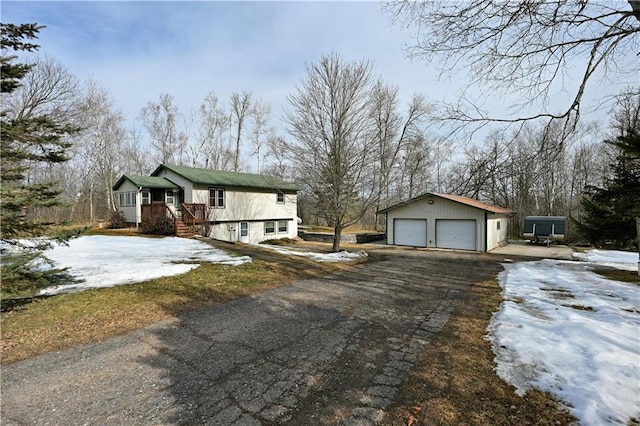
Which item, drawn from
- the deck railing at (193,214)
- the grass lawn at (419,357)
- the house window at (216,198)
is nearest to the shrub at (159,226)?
the deck railing at (193,214)

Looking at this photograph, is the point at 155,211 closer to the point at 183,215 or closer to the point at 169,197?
the point at 183,215

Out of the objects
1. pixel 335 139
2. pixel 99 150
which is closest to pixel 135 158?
pixel 99 150

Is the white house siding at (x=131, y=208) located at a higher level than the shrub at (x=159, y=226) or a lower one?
higher

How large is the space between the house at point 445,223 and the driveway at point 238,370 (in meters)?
13.8

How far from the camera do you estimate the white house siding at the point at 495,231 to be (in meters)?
18.4

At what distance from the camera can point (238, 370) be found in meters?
3.48

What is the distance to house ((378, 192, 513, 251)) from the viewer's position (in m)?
18.1

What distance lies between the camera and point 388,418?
8.66 feet

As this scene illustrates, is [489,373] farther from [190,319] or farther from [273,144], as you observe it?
[273,144]

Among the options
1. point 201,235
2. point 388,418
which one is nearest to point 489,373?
point 388,418

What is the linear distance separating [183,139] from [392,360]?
114 feet

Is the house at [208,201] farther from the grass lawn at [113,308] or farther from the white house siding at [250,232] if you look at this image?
the grass lawn at [113,308]

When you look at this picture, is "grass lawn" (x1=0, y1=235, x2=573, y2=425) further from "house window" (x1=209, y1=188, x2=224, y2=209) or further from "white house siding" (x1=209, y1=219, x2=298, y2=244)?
"house window" (x1=209, y1=188, x2=224, y2=209)

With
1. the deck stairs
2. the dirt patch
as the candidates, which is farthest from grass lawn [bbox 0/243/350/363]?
the deck stairs
